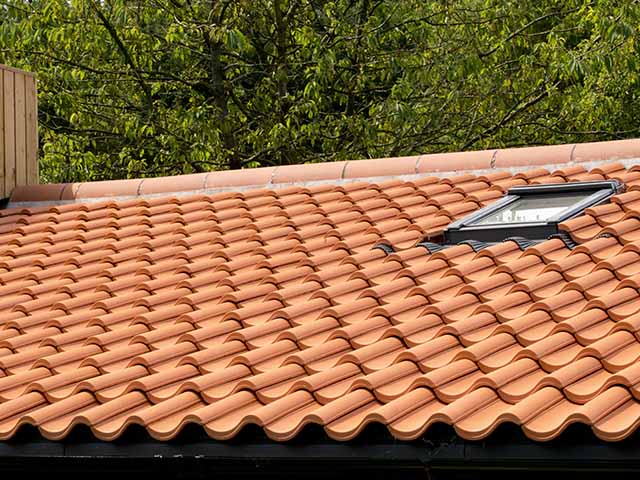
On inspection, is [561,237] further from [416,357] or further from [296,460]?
[296,460]

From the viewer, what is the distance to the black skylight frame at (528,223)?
6.64m

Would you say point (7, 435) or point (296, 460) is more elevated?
point (296, 460)

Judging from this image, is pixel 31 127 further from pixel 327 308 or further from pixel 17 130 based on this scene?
pixel 327 308

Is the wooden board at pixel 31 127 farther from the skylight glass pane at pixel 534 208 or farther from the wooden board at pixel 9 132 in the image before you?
the skylight glass pane at pixel 534 208

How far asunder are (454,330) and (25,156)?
19.4 ft

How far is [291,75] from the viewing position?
15.3 meters

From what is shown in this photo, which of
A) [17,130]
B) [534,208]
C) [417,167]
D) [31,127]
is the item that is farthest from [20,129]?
[534,208]

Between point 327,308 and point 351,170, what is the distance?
294 centimetres

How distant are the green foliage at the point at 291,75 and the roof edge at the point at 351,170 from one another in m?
4.94

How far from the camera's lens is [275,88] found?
15.4m

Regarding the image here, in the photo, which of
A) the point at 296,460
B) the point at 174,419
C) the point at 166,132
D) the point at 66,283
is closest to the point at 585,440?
the point at 296,460

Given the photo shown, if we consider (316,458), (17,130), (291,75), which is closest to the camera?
(316,458)

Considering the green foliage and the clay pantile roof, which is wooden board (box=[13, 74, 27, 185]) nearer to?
the clay pantile roof

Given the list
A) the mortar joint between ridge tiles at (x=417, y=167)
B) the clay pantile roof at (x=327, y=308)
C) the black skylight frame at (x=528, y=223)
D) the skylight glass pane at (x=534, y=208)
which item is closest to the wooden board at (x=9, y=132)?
the clay pantile roof at (x=327, y=308)
